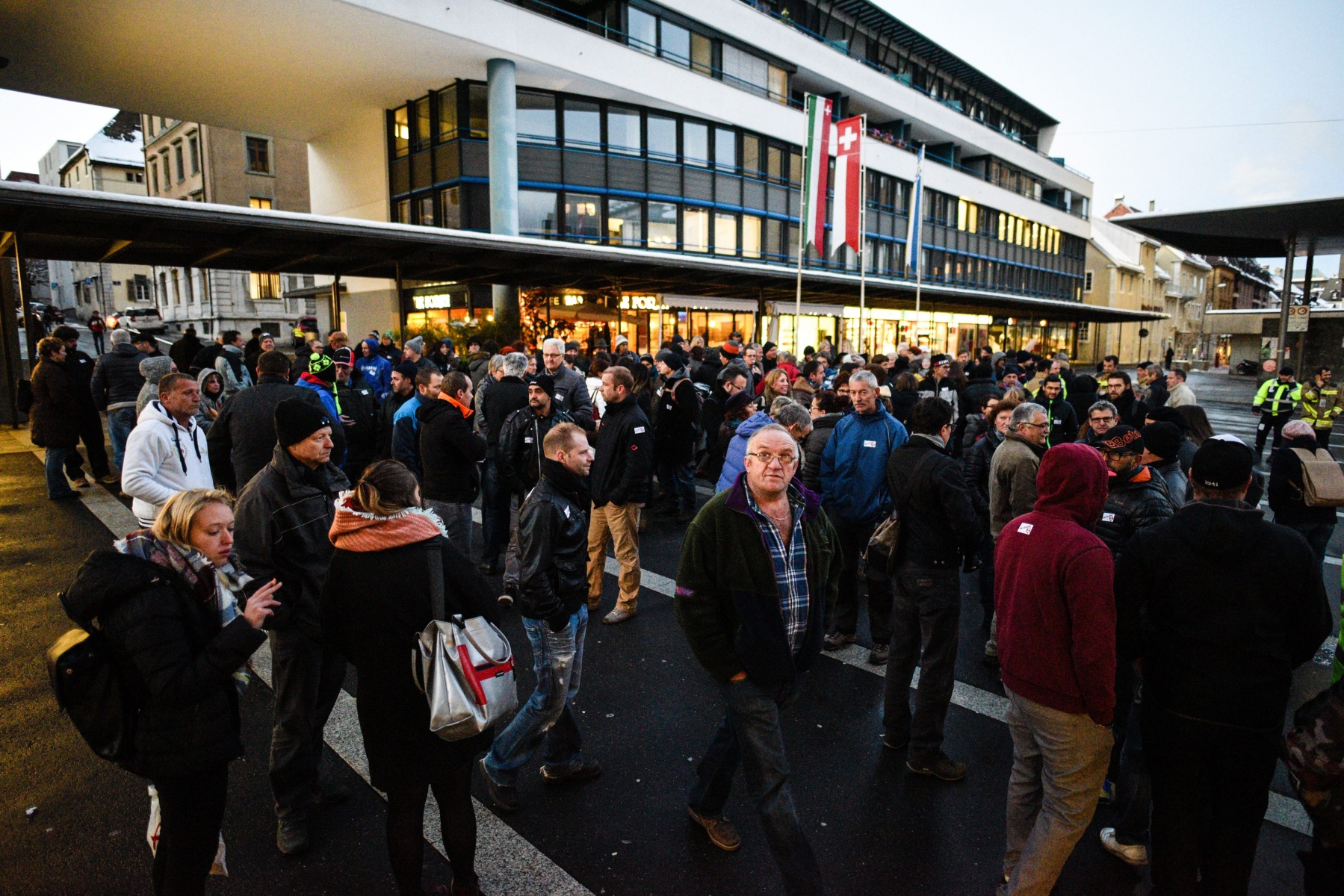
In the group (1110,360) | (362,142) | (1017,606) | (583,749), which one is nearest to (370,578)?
(583,749)

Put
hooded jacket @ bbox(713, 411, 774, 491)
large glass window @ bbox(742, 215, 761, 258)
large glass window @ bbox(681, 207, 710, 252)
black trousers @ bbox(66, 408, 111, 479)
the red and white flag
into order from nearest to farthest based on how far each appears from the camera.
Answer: hooded jacket @ bbox(713, 411, 774, 491)
black trousers @ bbox(66, 408, 111, 479)
the red and white flag
large glass window @ bbox(681, 207, 710, 252)
large glass window @ bbox(742, 215, 761, 258)

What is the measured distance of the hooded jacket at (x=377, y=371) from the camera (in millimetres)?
9883

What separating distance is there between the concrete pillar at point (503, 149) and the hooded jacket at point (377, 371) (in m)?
11.8

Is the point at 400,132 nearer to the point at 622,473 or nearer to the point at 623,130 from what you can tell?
the point at 623,130

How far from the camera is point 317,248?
15227 millimetres

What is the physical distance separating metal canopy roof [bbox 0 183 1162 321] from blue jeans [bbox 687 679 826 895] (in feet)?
43.4

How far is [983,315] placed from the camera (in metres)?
47.4

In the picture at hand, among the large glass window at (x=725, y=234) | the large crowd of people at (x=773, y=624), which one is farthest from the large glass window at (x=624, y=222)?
the large crowd of people at (x=773, y=624)

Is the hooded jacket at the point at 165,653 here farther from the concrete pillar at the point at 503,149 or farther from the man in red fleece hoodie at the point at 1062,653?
the concrete pillar at the point at 503,149

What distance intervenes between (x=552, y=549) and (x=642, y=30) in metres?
27.0

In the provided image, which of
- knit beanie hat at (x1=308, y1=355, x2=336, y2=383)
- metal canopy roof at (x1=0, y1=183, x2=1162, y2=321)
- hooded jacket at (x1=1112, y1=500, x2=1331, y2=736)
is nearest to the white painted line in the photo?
hooded jacket at (x1=1112, y1=500, x2=1331, y2=736)

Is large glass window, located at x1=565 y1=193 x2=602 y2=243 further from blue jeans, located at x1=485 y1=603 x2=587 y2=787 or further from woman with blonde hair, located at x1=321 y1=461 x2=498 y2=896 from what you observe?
woman with blonde hair, located at x1=321 y1=461 x2=498 y2=896

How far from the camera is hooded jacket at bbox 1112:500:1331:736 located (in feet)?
8.18

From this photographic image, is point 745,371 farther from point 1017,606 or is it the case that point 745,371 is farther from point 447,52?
point 447,52
